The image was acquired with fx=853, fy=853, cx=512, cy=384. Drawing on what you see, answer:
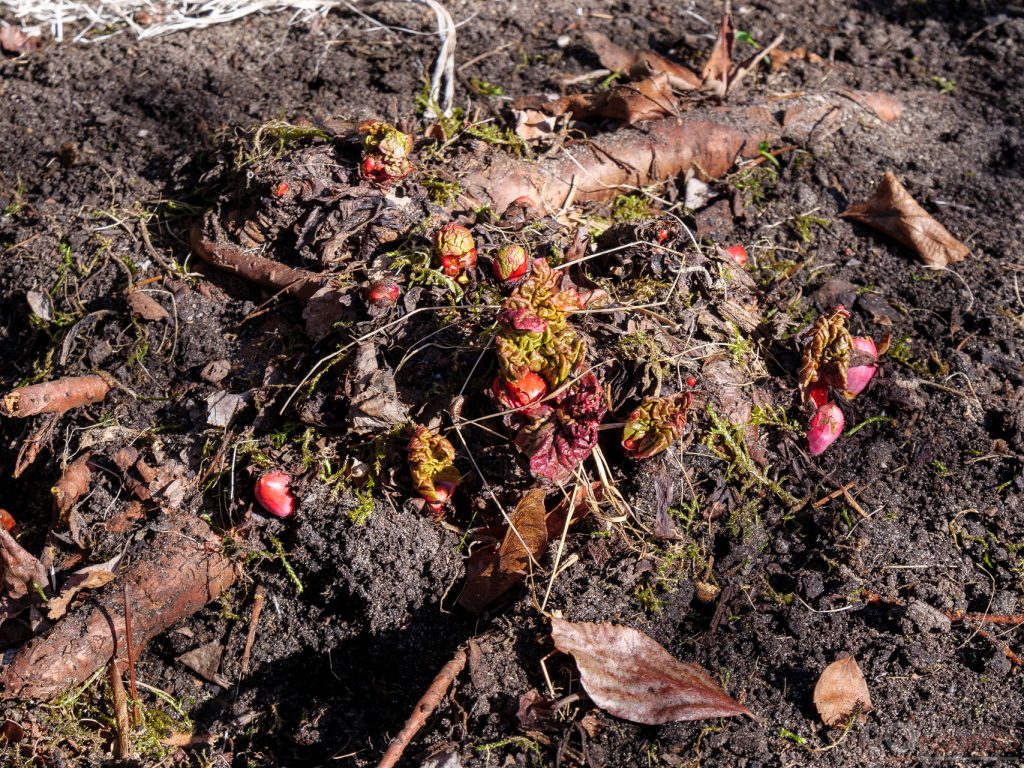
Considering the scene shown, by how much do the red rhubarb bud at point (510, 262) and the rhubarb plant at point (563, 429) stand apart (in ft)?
1.62

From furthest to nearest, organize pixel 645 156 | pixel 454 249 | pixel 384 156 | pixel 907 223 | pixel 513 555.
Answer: pixel 645 156, pixel 907 223, pixel 384 156, pixel 454 249, pixel 513 555

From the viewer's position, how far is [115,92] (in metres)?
3.81

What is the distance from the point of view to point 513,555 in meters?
2.49

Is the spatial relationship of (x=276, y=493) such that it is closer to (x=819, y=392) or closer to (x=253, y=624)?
(x=253, y=624)

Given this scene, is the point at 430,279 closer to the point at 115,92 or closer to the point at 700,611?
the point at 700,611

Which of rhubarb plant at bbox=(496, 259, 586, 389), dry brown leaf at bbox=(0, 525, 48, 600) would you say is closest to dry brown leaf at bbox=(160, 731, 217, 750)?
dry brown leaf at bbox=(0, 525, 48, 600)

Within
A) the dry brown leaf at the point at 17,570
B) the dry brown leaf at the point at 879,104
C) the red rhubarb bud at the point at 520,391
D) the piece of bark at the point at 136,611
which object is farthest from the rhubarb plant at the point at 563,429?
the dry brown leaf at the point at 879,104

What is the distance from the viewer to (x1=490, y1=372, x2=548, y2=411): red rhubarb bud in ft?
7.69

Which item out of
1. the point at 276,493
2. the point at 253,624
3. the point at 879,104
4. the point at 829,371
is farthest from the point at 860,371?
the point at 253,624

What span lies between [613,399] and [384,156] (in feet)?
3.88

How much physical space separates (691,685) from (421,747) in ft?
2.44

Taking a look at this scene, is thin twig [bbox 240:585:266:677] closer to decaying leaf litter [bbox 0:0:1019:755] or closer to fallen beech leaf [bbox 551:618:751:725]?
decaying leaf litter [bbox 0:0:1019:755]

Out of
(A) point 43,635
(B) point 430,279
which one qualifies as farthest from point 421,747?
(B) point 430,279

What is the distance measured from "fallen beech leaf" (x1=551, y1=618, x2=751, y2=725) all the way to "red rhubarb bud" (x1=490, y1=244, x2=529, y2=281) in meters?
1.08
